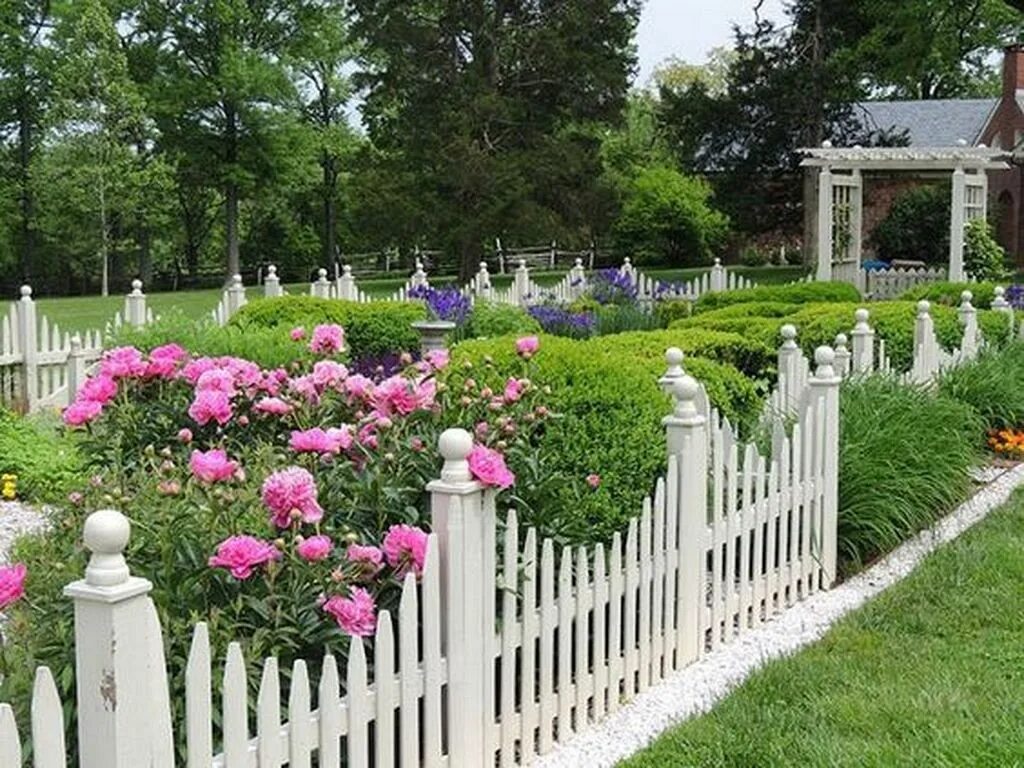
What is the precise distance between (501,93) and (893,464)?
2645 centimetres

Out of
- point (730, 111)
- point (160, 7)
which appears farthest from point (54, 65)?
point (730, 111)

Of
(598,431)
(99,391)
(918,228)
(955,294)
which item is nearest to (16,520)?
(99,391)

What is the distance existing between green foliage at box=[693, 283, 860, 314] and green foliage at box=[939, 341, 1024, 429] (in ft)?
21.7

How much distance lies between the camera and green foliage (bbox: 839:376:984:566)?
5.95 m

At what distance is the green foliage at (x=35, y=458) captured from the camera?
7516mm

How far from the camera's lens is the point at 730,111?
31375 mm

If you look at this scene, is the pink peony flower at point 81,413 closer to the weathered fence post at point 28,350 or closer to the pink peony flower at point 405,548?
the pink peony flower at point 405,548

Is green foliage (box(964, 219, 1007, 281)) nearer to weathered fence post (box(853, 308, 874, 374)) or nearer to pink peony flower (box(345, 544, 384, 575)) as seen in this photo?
weathered fence post (box(853, 308, 874, 374))

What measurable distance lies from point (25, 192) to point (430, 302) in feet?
91.9

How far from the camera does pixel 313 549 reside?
287cm

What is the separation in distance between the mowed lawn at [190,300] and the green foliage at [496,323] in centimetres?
1190

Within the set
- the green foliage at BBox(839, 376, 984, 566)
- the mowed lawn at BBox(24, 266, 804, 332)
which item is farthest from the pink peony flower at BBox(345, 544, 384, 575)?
Result: the mowed lawn at BBox(24, 266, 804, 332)

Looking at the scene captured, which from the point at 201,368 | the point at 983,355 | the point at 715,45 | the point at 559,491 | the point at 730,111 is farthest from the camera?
the point at 715,45

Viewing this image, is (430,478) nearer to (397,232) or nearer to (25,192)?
(397,232)
